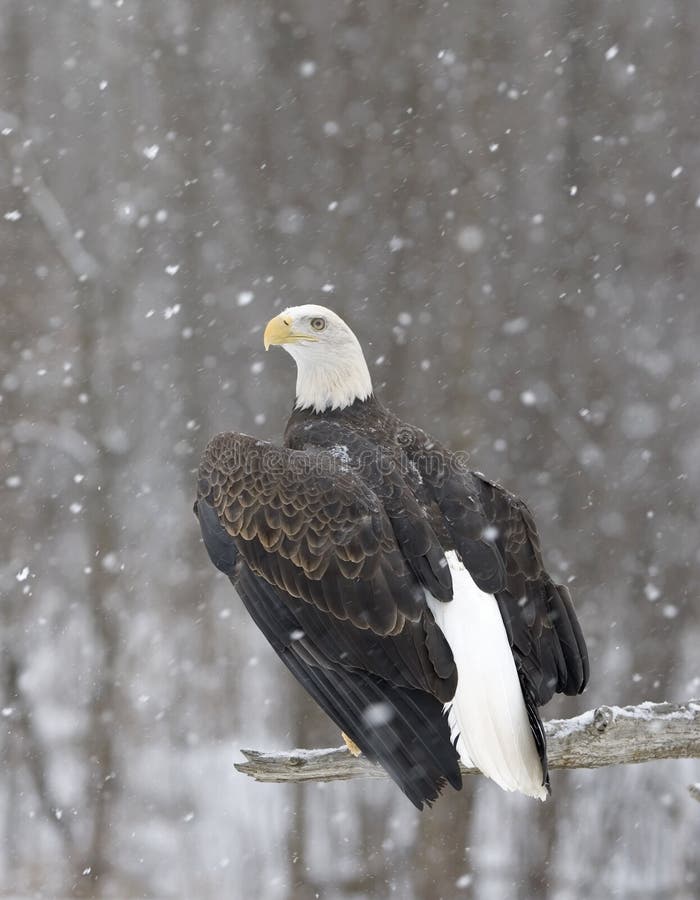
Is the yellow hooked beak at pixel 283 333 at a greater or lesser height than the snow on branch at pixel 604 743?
greater

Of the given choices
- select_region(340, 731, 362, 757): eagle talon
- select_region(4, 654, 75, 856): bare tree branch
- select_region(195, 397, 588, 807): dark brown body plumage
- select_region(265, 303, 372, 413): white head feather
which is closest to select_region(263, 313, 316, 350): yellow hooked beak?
select_region(265, 303, 372, 413): white head feather

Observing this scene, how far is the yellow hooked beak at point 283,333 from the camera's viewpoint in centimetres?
392

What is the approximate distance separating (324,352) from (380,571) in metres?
1.02

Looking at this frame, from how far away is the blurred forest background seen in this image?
6.75 metres

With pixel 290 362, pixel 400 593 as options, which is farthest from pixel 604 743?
pixel 290 362

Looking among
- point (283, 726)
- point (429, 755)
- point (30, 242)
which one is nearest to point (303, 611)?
point (429, 755)

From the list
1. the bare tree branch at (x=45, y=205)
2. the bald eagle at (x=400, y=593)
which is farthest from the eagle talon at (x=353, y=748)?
the bare tree branch at (x=45, y=205)

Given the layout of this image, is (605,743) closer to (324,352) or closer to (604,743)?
(604,743)

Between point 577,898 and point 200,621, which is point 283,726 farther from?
point 577,898

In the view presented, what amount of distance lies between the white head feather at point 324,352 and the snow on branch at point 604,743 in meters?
1.30

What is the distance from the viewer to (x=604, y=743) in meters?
3.28

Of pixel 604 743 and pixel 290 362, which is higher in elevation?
pixel 290 362

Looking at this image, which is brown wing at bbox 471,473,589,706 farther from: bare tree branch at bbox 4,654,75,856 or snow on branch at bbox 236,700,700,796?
bare tree branch at bbox 4,654,75,856

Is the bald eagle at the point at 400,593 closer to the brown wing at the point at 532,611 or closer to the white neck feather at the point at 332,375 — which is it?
the brown wing at the point at 532,611
